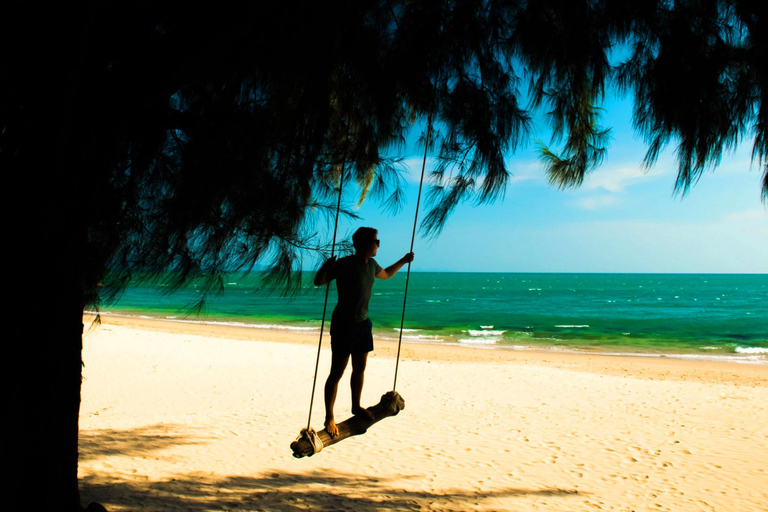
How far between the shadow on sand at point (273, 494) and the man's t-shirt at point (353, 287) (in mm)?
1822

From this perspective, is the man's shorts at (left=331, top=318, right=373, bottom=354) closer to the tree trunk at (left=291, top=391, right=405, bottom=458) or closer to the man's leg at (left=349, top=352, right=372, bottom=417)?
the man's leg at (left=349, top=352, right=372, bottom=417)

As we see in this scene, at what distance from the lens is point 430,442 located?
6.20 m

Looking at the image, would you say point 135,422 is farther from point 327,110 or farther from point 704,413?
point 704,413

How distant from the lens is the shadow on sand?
13.5 ft

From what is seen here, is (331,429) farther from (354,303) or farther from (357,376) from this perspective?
(354,303)

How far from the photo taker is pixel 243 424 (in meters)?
6.81

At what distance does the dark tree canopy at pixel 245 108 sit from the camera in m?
2.55

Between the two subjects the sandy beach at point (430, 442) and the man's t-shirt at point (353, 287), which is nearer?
the man's t-shirt at point (353, 287)

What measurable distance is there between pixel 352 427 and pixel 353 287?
0.96 metres

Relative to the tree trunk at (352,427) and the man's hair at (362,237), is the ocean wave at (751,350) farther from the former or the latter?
the man's hair at (362,237)

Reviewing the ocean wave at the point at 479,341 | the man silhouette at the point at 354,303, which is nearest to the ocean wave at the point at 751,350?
the ocean wave at the point at 479,341

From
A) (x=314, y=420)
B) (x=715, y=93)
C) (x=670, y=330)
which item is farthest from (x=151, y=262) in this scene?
(x=670, y=330)

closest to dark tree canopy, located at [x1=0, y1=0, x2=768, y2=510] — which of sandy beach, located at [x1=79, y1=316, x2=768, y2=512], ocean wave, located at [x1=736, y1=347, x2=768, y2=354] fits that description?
sandy beach, located at [x1=79, y1=316, x2=768, y2=512]

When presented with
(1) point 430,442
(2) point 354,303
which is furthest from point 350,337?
(1) point 430,442
